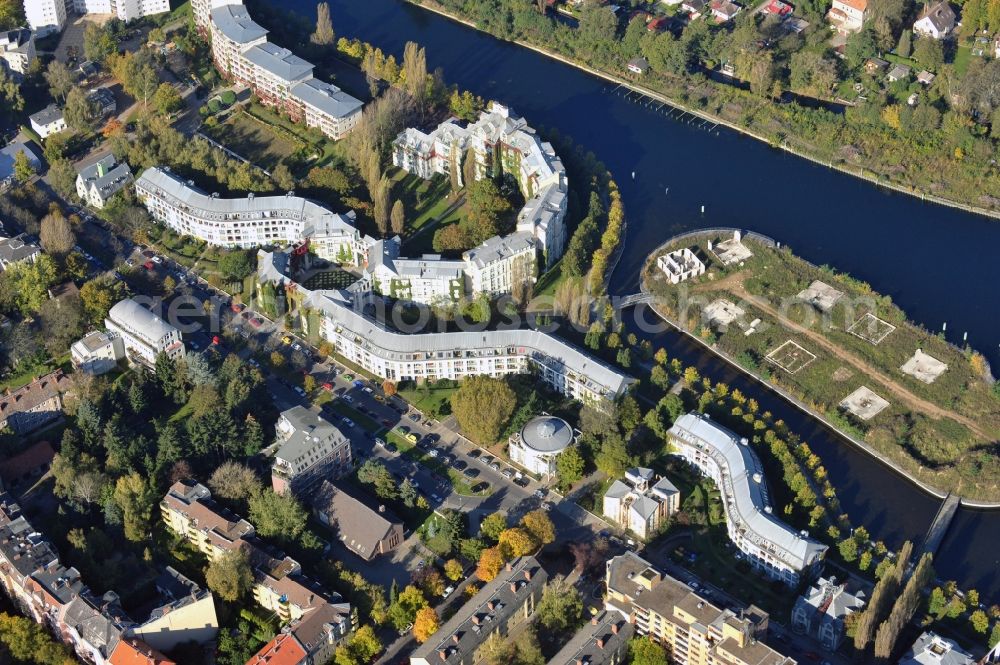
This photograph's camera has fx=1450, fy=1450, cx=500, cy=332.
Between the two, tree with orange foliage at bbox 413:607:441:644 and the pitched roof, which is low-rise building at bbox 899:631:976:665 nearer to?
tree with orange foliage at bbox 413:607:441:644

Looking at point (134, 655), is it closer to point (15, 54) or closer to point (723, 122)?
point (15, 54)

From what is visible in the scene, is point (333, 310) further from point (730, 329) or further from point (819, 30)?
point (819, 30)

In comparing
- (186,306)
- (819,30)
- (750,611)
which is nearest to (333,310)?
(186,306)

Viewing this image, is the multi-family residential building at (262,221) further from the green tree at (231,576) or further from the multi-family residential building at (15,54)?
the green tree at (231,576)

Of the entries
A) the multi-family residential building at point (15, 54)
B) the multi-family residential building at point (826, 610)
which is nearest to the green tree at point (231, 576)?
the multi-family residential building at point (826, 610)

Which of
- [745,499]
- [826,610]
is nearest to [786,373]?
[745,499]

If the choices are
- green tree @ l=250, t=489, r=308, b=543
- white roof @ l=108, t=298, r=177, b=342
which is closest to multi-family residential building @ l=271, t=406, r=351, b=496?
green tree @ l=250, t=489, r=308, b=543
